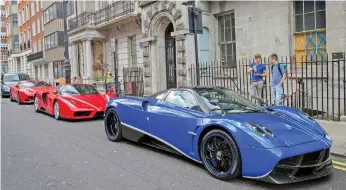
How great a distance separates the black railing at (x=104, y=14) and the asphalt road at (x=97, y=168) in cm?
1178

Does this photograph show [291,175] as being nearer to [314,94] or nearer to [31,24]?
[314,94]

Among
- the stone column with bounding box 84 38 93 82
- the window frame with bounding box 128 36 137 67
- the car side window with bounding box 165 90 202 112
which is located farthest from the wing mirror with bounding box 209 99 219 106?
the stone column with bounding box 84 38 93 82

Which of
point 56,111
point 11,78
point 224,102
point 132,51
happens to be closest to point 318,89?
point 224,102

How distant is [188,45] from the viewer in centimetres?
1367

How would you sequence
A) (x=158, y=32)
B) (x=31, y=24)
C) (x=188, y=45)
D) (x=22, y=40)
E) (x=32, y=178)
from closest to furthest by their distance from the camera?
1. (x=32, y=178)
2. (x=188, y=45)
3. (x=158, y=32)
4. (x=31, y=24)
5. (x=22, y=40)

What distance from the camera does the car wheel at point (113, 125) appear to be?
732cm

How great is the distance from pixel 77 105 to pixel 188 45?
17.1 ft

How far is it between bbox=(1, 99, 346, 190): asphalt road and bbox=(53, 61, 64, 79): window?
26404mm

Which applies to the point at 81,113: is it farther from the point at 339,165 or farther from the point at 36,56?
the point at 36,56

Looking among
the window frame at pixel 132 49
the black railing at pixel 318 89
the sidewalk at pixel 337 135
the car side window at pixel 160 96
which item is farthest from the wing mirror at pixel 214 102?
the window frame at pixel 132 49

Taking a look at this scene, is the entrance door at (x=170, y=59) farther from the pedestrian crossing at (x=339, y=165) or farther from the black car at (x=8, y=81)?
the black car at (x=8, y=81)

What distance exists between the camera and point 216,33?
1399 centimetres

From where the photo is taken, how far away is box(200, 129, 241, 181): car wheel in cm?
456

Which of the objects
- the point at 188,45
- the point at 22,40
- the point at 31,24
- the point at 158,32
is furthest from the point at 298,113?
the point at 22,40
